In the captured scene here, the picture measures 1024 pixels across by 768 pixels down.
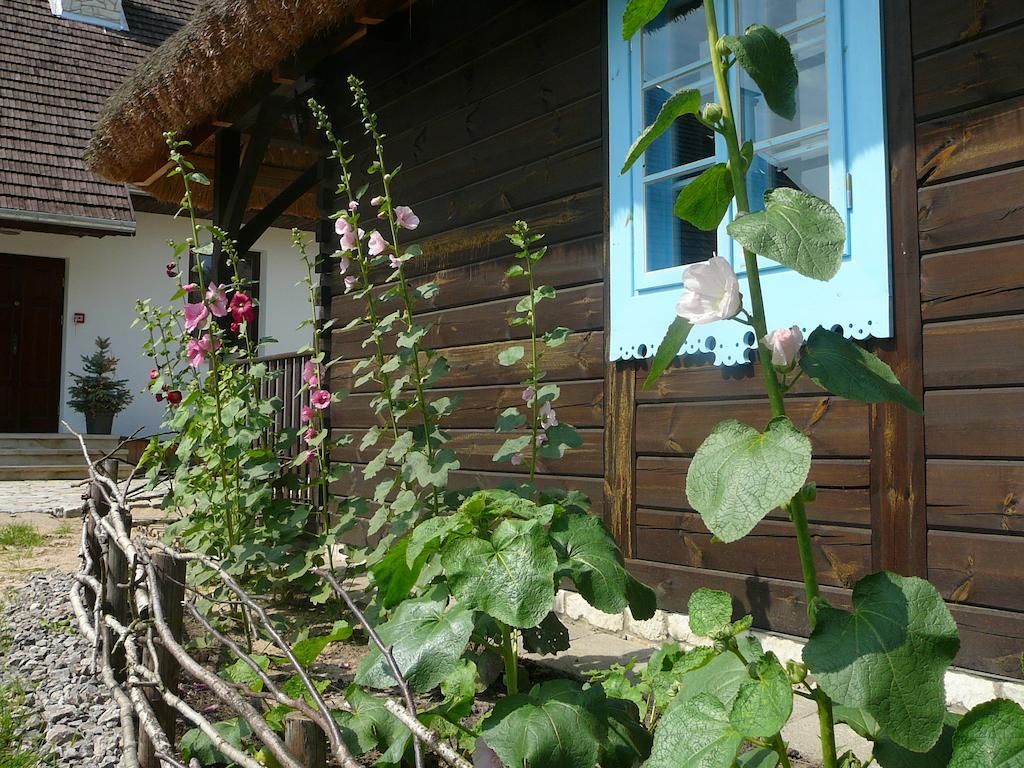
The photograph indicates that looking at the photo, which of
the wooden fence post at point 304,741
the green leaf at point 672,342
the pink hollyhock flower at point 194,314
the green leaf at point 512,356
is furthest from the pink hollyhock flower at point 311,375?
the green leaf at point 672,342

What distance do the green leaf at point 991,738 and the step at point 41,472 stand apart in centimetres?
1010

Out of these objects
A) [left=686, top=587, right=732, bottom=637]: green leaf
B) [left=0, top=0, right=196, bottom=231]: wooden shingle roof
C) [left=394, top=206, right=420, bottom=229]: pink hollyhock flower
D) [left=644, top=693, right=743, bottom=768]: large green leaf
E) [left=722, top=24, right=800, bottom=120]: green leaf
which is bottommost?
[left=644, top=693, right=743, bottom=768]: large green leaf

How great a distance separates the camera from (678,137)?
346 centimetres

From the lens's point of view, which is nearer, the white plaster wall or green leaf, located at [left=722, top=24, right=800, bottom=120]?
green leaf, located at [left=722, top=24, right=800, bottom=120]

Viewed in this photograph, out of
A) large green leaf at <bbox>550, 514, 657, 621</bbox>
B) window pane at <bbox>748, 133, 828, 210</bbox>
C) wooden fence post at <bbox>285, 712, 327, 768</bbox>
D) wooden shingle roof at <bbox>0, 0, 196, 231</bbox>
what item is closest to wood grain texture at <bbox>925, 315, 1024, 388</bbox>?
window pane at <bbox>748, 133, 828, 210</bbox>

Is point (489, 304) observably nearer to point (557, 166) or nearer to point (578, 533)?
point (557, 166)

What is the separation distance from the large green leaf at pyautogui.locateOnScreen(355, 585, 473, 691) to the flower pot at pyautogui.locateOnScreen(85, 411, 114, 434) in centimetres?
1062

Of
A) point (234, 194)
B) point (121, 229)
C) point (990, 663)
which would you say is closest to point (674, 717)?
Result: point (990, 663)

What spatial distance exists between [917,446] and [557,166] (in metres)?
1.96

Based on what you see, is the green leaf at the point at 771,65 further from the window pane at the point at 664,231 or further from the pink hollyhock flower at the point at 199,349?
the pink hollyhock flower at the point at 199,349

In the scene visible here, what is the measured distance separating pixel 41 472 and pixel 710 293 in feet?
34.8

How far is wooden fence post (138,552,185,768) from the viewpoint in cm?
149

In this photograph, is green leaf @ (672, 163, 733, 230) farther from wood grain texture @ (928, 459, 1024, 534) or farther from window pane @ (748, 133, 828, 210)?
window pane @ (748, 133, 828, 210)

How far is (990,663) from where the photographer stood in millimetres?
2459
